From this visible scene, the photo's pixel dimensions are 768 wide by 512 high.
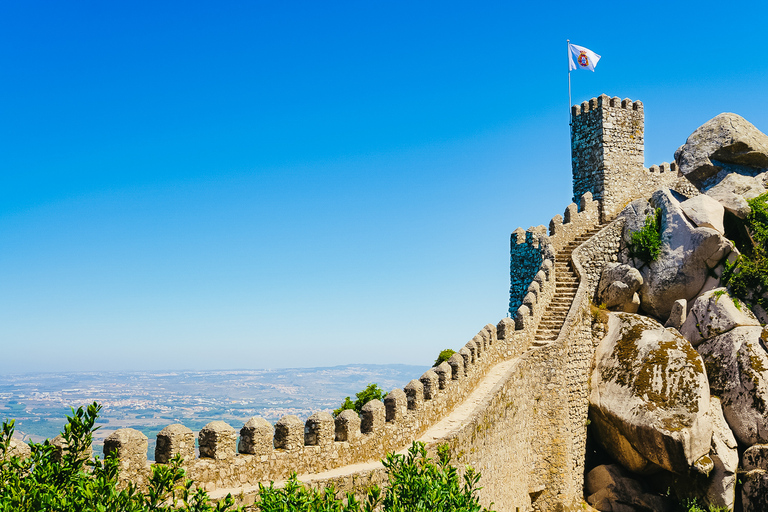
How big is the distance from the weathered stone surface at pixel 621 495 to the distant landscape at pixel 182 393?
41.2 feet

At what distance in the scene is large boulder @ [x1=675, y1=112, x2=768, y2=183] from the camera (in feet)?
81.1

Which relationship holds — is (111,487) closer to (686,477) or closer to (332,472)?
(332,472)

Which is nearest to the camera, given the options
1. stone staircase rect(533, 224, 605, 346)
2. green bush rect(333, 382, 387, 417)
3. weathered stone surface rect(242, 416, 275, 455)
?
weathered stone surface rect(242, 416, 275, 455)

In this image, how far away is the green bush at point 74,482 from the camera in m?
5.93

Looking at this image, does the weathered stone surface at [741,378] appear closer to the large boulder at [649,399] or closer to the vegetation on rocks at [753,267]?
the large boulder at [649,399]

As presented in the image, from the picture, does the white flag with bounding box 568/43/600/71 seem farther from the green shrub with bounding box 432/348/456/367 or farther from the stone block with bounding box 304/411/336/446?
the stone block with bounding box 304/411/336/446

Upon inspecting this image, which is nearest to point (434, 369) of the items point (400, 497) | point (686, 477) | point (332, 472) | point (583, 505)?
point (332, 472)

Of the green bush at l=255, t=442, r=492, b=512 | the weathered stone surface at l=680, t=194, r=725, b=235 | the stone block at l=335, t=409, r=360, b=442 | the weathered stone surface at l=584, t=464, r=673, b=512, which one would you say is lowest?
the weathered stone surface at l=584, t=464, r=673, b=512

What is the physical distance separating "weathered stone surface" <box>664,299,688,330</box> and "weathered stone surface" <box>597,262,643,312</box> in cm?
128

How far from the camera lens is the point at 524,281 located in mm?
22219

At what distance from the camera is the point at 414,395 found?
1259 centimetres

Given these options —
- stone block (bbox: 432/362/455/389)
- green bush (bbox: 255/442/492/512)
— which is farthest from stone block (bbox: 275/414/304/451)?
stone block (bbox: 432/362/455/389)

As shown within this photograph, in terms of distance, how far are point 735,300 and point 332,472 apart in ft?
50.6

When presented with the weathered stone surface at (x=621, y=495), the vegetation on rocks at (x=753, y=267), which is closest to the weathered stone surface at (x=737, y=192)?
the vegetation on rocks at (x=753, y=267)
